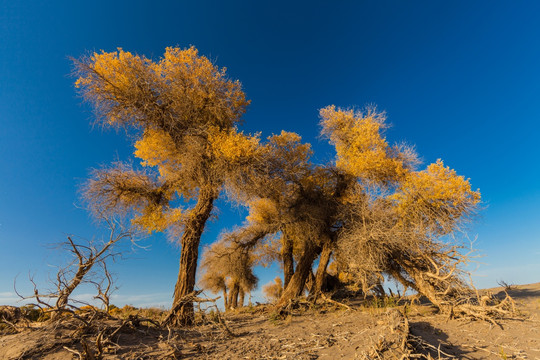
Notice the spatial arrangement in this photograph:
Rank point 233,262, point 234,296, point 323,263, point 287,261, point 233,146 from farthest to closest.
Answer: point 234,296 → point 233,262 → point 287,261 → point 323,263 → point 233,146

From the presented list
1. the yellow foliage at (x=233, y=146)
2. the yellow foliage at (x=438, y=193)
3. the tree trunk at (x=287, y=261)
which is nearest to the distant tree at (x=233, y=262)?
the tree trunk at (x=287, y=261)

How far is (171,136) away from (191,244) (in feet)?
15.4

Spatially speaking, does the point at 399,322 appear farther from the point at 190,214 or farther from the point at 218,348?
the point at 190,214

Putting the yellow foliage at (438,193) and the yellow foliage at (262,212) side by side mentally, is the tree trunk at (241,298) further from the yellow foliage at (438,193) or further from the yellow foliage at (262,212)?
the yellow foliage at (438,193)

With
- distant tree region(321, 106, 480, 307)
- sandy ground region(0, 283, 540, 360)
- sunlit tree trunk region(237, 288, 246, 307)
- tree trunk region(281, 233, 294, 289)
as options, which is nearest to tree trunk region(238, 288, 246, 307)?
sunlit tree trunk region(237, 288, 246, 307)

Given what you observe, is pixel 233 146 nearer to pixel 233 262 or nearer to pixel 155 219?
pixel 155 219

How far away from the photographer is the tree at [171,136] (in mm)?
10164

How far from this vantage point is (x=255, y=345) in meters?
5.18

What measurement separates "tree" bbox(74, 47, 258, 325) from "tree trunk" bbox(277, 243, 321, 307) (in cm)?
497

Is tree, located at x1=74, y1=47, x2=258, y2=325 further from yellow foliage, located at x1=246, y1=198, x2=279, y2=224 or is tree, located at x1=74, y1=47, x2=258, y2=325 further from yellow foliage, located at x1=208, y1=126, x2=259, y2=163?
yellow foliage, located at x1=246, y1=198, x2=279, y2=224

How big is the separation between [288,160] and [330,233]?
4.51m

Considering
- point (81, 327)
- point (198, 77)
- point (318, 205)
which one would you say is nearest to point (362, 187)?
point (318, 205)

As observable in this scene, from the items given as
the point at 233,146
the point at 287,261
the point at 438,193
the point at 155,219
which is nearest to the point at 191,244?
the point at 155,219

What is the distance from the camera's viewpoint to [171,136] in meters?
11.3
